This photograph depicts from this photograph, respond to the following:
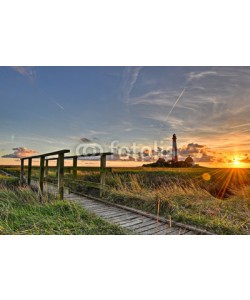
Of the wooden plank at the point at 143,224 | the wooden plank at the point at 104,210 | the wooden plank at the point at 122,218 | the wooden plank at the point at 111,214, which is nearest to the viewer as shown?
the wooden plank at the point at 143,224

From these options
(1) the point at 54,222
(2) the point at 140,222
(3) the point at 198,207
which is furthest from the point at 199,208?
(1) the point at 54,222

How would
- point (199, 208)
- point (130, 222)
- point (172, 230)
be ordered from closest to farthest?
1. point (172, 230)
2. point (130, 222)
3. point (199, 208)

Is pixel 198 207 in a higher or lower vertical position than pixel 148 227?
higher

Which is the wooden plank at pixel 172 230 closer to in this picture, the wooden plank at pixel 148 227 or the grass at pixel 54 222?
the wooden plank at pixel 148 227

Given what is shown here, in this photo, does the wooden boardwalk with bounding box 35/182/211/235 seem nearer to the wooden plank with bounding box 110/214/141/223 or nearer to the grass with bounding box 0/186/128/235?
the wooden plank with bounding box 110/214/141/223

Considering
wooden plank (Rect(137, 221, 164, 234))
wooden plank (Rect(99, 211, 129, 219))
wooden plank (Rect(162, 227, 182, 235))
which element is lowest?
wooden plank (Rect(162, 227, 182, 235))

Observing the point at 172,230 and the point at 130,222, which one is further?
the point at 130,222

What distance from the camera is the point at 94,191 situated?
26.0ft

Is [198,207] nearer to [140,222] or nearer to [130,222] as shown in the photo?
[140,222]

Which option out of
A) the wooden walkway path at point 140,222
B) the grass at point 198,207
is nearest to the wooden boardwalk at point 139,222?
the wooden walkway path at point 140,222

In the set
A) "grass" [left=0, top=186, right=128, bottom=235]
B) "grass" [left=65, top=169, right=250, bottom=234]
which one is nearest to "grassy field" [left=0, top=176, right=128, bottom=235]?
"grass" [left=0, top=186, right=128, bottom=235]

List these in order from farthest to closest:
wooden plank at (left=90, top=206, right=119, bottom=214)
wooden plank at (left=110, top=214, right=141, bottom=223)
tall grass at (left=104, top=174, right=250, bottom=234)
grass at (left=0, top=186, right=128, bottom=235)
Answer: wooden plank at (left=90, top=206, right=119, bottom=214), wooden plank at (left=110, top=214, right=141, bottom=223), tall grass at (left=104, top=174, right=250, bottom=234), grass at (left=0, top=186, right=128, bottom=235)

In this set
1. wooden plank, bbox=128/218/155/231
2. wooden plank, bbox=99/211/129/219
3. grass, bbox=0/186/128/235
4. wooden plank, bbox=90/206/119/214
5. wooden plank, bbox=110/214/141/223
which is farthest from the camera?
wooden plank, bbox=90/206/119/214

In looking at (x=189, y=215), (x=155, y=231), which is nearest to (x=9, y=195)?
(x=155, y=231)
